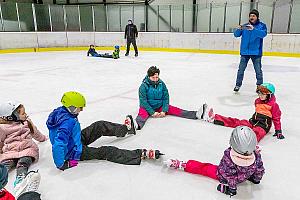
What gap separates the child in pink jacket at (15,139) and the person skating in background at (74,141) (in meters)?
0.23

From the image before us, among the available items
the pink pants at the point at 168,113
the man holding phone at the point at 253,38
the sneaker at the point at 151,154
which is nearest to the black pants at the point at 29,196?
the sneaker at the point at 151,154

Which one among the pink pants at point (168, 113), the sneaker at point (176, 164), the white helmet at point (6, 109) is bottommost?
the sneaker at point (176, 164)

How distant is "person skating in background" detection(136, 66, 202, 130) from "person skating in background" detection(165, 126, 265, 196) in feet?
4.04

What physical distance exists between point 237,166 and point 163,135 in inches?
48.0

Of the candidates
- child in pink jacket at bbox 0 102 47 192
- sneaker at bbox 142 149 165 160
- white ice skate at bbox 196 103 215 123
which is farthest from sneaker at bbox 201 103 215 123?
child in pink jacket at bbox 0 102 47 192

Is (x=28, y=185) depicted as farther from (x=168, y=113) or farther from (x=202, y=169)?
(x=168, y=113)

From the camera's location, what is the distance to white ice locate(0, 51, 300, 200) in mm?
1949

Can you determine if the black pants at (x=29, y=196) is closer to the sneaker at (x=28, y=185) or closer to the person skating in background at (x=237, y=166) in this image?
the sneaker at (x=28, y=185)

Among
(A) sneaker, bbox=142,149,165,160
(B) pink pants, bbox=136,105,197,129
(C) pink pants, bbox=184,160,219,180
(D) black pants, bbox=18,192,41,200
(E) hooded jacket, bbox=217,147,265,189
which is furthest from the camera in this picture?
(B) pink pants, bbox=136,105,197,129

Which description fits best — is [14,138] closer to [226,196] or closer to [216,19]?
[226,196]

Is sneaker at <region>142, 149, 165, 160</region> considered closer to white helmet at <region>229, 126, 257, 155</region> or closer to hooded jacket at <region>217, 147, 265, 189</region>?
hooded jacket at <region>217, 147, 265, 189</region>

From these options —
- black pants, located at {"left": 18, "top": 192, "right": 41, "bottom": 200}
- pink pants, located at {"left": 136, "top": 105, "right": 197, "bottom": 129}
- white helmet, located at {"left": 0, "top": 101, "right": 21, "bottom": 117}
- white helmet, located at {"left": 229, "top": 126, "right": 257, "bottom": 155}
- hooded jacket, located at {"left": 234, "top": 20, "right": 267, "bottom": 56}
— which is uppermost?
hooded jacket, located at {"left": 234, "top": 20, "right": 267, "bottom": 56}

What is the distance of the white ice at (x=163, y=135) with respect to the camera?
76.7 inches

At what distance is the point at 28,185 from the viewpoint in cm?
178
